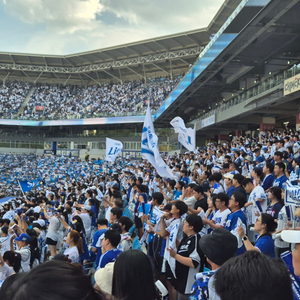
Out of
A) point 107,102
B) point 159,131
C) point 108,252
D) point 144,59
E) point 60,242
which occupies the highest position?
point 144,59

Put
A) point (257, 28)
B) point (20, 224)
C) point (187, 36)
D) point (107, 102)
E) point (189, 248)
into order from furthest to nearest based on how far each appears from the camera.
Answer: point (107, 102) → point (187, 36) → point (257, 28) → point (20, 224) → point (189, 248)

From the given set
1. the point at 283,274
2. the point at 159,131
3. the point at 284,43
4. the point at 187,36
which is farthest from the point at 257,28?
the point at 159,131

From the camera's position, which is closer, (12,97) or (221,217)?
(221,217)

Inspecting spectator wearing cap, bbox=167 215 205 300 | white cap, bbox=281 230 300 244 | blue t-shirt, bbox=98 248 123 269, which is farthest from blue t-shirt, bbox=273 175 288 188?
white cap, bbox=281 230 300 244

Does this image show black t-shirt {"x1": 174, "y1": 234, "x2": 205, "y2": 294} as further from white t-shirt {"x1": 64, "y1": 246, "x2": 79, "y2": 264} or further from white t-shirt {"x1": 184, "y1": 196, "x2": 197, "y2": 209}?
white t-shirt {"x1": 184, "y1": 196, "x2": 197, "y2": 209}

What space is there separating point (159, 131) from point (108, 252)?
4037cm

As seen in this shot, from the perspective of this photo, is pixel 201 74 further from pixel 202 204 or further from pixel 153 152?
pixel 202 204

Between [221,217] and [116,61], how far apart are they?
45028mm

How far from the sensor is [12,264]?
459cm

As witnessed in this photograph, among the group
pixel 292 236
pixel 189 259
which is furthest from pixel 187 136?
pixel 292 236

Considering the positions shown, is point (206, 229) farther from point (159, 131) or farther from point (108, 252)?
point (159, 131)

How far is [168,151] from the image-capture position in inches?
1692

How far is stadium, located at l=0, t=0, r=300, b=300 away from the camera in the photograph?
3715 millimetres

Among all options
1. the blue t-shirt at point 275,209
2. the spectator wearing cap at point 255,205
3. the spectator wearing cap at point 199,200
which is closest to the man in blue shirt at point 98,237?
the spectator wearing cap at point 199,200
